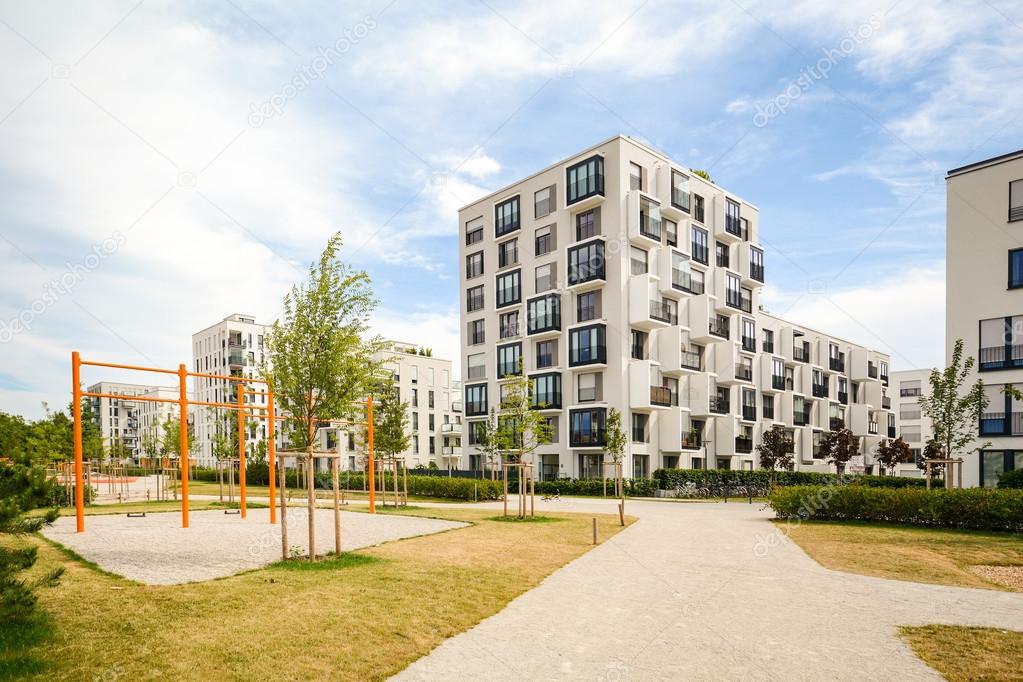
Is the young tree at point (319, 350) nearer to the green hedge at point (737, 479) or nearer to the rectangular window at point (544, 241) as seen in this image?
the green hedge at point (737, 479)

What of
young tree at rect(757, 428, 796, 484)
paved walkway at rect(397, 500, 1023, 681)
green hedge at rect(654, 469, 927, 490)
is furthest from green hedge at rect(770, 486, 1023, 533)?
young tree at rect(757, 428, 796, 484)

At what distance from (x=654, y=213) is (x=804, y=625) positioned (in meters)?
40.1

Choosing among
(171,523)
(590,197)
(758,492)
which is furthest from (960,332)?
(171,523)

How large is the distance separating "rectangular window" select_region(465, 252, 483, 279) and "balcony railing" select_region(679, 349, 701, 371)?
18.1m

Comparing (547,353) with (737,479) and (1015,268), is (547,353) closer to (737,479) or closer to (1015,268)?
(737,479)

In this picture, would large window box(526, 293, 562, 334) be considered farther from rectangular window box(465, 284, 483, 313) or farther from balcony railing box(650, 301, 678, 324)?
rectangular window box(465, 284, 483, 313)

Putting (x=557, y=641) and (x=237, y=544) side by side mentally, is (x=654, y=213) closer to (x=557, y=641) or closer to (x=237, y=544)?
(x=237, y=544)

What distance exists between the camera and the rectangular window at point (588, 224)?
150 ft

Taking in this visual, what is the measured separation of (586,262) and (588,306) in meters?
3.17

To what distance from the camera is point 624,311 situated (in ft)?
146

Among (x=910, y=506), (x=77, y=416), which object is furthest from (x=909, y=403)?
(x=77, y=416)

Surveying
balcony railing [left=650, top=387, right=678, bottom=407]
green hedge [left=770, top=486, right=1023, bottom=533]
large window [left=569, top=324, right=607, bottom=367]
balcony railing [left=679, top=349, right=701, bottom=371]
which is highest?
large window [left=569, top=324, right=607, bottom=367]

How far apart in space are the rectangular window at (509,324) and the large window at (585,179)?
10286 mm

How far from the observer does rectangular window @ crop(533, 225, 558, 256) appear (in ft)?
160
